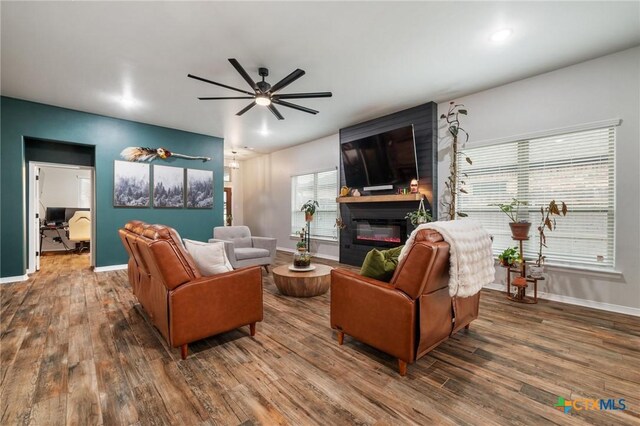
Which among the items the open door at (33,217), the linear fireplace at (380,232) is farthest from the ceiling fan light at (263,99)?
the open door at (33,217)

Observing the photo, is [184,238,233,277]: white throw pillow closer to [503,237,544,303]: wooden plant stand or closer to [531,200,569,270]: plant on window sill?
[503,237,544,303]: wooden plant stand

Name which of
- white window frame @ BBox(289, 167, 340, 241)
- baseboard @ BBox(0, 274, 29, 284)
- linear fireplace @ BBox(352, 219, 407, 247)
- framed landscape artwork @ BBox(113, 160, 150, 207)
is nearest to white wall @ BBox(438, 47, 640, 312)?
linear fireplace @ BBox(352, 219, 407, 247)

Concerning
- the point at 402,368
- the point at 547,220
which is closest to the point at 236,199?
the point at 547,220

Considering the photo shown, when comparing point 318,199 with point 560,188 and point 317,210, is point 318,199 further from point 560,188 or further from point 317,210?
point 560,188

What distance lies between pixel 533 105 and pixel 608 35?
0.92 metres

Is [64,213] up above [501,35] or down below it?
below

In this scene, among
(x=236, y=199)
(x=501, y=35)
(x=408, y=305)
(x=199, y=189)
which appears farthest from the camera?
(x=236, y=199)

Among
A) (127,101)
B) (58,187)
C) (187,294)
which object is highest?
(127,101)

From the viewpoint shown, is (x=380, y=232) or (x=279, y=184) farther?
(x=279, y=184)

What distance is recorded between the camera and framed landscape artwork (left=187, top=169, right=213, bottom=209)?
614 centimetres

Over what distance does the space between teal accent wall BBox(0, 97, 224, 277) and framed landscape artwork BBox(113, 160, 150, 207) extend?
3.9 inches

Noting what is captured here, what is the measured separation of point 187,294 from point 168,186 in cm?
458

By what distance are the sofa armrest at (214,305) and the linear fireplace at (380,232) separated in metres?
3.22

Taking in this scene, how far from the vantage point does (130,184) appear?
17.6ft
